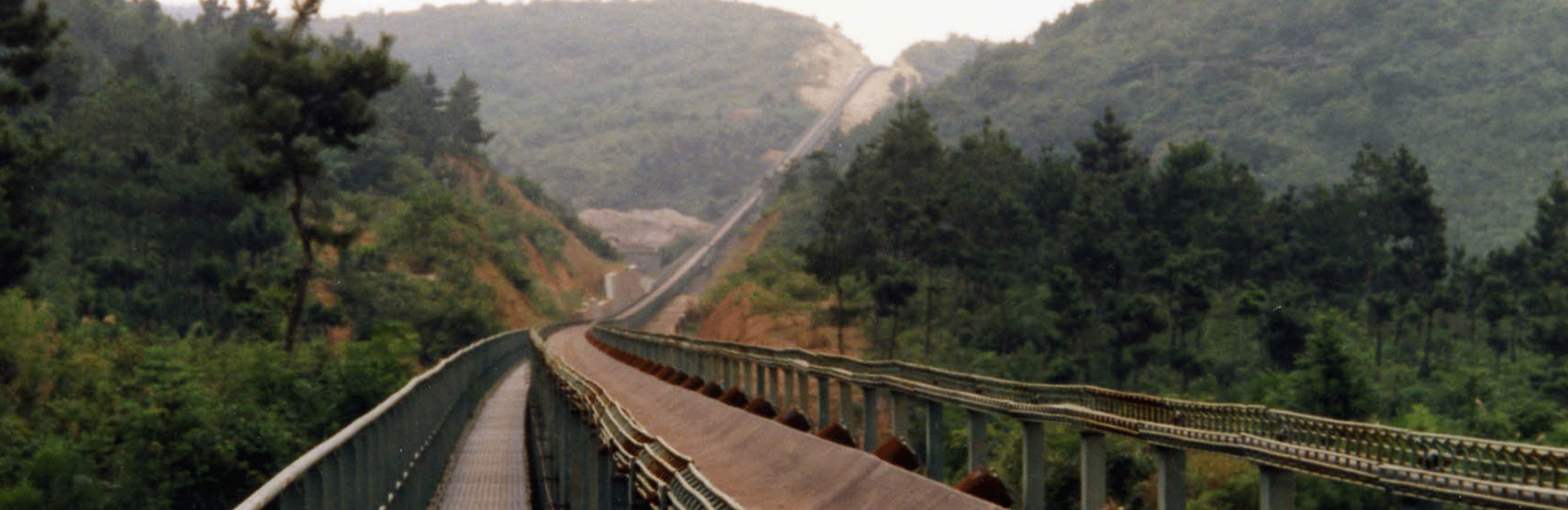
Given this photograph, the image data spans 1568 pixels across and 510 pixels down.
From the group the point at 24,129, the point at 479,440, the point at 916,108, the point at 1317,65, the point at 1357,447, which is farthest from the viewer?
the point at 1317,65

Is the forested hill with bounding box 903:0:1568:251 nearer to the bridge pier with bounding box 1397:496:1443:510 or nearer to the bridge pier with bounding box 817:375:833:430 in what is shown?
the bridge pier with bounding box 817:375:833:430

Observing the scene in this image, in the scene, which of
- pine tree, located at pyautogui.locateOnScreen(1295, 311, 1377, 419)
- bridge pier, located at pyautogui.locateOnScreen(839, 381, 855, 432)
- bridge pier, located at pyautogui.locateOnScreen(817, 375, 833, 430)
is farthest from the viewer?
pine tree, located at pyautogui.locateOnScreen(1295, 311, 1377, 419)

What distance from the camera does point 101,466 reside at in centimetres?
3616

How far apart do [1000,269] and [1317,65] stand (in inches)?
4175

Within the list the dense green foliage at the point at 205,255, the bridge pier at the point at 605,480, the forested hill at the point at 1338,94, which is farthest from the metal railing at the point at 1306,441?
the forested hill at the point at 1338,94

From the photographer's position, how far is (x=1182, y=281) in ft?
233

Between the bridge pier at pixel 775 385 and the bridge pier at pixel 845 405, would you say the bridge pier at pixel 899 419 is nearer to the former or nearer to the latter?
the bridge pier at pixel 845 405

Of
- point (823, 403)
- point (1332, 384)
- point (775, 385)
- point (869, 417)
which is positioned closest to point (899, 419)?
point (869, 417)

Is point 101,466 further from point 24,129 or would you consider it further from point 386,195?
point 386,195

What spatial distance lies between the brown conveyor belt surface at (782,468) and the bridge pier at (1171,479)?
2040 millimetres

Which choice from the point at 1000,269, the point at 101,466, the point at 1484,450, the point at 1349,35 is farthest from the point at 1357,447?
the point at 1349,35

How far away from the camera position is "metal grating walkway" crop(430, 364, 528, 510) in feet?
79.6

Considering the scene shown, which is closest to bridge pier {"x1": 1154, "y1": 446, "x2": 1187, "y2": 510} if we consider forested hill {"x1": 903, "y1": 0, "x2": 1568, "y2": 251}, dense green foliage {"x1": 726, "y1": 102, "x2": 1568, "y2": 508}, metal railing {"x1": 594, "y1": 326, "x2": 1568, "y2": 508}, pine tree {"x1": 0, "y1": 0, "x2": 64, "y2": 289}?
metal railing {"x1": 594, "y1": 326, "x2": 1568, "y2": 508}

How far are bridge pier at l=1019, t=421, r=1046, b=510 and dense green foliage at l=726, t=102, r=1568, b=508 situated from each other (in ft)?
170
